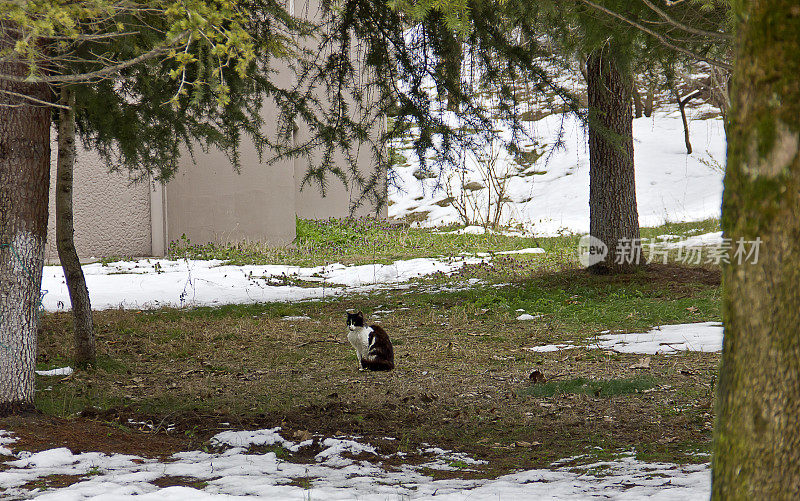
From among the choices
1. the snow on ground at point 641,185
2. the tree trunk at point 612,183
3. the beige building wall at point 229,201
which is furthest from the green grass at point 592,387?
the snow on ground at point 641,185

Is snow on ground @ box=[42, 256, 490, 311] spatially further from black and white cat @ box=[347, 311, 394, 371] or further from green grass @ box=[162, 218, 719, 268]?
black and white cat @ box=[347, 311, 394, 371]

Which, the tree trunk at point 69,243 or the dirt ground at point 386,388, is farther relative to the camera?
the tree trunk at point 69,243

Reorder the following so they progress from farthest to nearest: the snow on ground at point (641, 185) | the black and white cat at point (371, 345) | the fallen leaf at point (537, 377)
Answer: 1. the snow on ground at point (641, 185)
2. the black and white cat at point (371, 345)
3. the fallen leaf at point (537, 377)

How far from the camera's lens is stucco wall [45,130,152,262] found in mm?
13891

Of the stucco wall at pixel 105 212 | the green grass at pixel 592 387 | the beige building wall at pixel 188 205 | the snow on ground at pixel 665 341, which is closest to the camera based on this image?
the green grass at pixel 592 387

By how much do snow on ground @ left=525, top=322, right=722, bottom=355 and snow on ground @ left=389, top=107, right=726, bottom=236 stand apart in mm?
11928

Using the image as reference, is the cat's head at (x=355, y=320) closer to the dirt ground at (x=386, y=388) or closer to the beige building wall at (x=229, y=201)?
A: the dirt ground at (x=386, y=388)

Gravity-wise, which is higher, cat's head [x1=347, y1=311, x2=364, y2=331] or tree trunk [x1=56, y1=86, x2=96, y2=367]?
tree trunk [x1=56, y1=86, x2=96, y2=367]

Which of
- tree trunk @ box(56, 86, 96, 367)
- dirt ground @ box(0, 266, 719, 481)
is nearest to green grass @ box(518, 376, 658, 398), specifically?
dirt ground @ box(0, 266, 719, 481)

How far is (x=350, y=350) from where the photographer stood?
7.30 metres

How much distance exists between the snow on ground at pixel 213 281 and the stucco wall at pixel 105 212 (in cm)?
88

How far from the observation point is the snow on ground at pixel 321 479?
10.0ft

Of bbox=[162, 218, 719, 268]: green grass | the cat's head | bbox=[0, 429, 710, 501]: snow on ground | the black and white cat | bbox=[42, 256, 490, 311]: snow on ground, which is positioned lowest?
bbox=[0, 429, 710, 501]: snow on ground

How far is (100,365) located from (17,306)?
2.23 metres
